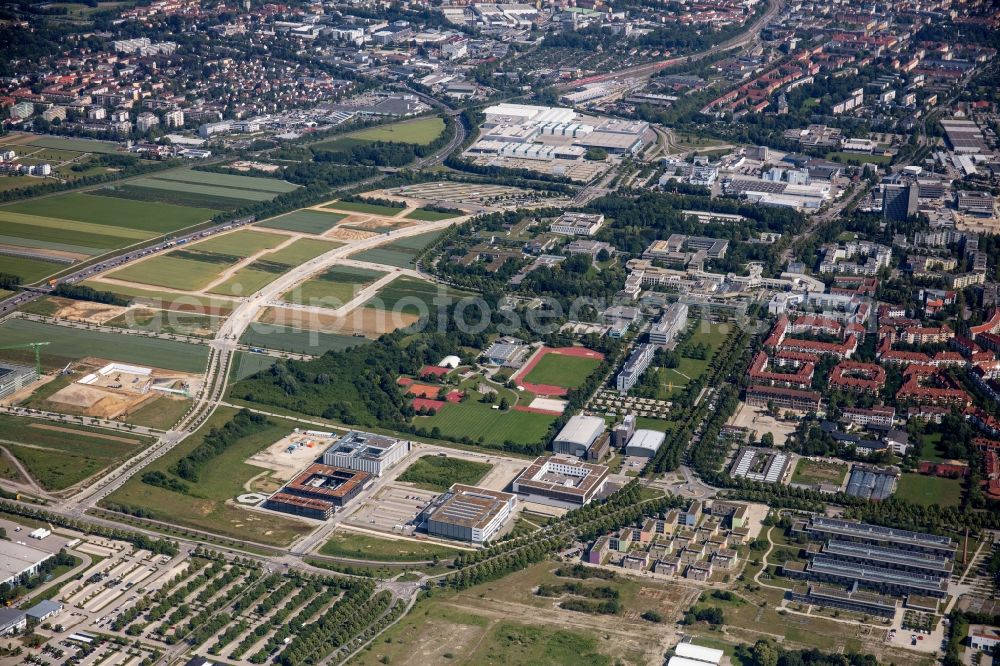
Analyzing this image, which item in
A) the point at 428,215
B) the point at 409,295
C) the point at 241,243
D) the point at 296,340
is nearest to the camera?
the point at 296,340

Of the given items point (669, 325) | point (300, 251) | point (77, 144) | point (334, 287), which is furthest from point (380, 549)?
point (77, 144)

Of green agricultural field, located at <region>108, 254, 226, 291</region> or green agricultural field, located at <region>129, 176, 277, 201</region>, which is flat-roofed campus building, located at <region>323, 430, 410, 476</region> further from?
green agricultural field, located at <region>129, 176, 277, 201</region>

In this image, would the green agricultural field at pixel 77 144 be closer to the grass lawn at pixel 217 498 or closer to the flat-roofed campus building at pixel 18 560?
the grass lawn at pixel 217 498

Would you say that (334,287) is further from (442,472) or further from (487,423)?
(442,472)

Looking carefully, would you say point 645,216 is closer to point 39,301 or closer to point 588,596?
point 39,301

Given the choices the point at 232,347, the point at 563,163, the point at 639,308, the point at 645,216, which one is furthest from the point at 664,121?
the point at 232,347

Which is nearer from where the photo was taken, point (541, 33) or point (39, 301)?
point (39, 301)
